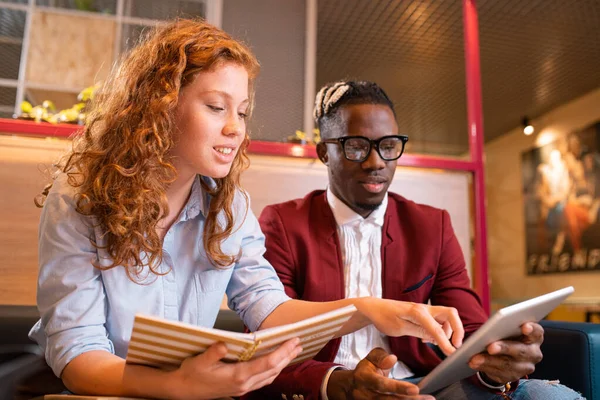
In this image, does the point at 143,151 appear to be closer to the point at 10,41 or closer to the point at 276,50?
the point at 276,50

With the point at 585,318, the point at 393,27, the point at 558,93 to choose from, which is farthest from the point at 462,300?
the point at 558,93

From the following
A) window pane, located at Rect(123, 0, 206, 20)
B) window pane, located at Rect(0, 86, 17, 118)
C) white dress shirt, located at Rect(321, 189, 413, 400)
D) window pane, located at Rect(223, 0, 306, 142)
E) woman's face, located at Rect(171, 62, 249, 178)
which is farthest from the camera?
window pane, located at Rect(123, 0, 206, 20)

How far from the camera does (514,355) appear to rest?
1040mm

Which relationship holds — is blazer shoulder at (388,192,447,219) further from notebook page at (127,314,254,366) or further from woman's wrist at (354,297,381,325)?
notebook page at (127,314,254,366)

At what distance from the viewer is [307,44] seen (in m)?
3.93

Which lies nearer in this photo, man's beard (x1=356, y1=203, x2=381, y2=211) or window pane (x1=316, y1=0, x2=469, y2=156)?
man's beard (x1=356, y1=203, x2=381, y2=211)

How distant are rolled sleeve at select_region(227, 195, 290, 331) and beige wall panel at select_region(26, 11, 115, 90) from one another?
320cm

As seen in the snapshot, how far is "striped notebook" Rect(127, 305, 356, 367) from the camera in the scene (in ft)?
2.31

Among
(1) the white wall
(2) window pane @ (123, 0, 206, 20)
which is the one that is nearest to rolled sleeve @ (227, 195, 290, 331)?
(2) window pane @ (123, 0, 206, 20)

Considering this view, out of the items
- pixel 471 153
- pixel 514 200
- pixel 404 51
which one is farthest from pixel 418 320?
pixel 514 200

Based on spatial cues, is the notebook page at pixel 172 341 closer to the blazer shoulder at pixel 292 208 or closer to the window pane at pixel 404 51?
the blazer shoulder at pixel 292 208

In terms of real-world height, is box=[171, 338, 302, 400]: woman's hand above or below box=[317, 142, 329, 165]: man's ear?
below

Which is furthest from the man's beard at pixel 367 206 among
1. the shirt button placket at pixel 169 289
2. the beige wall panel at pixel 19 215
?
the beige wall panel at pixel 19 215

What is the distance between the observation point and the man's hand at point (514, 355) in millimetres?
1017
